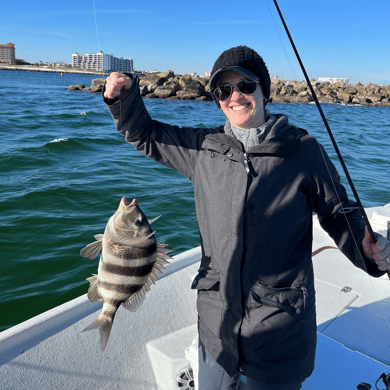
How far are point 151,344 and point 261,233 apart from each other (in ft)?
5.93

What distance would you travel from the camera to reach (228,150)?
1.92m

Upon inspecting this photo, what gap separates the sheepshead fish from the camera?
1.83m

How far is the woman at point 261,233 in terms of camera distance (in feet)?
5.94

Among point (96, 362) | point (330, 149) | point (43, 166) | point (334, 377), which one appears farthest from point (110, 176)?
point (330, 149)

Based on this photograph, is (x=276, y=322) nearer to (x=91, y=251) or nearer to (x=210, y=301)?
(x=210, y=301)

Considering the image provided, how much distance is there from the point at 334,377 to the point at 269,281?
139cm

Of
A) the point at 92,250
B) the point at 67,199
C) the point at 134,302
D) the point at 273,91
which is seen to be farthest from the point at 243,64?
the point at 273,91

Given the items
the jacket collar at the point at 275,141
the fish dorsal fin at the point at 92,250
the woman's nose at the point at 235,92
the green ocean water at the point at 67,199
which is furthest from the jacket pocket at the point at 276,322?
the green ocean water at the point at 67,199

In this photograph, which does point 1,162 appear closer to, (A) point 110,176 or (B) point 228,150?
(A) point 110,176

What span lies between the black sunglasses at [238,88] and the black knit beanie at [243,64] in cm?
4

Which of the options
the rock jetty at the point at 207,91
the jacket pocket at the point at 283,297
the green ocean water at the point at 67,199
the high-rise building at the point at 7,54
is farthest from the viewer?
the high-rise building at the point at 7,54

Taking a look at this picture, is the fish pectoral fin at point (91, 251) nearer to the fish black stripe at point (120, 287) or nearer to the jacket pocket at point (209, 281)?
the fish black stripe at point (120, 287)

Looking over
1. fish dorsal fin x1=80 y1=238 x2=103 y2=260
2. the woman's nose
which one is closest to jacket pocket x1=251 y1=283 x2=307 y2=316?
fish dorsal fin x1=80 y1=238 x2=103 y2=260

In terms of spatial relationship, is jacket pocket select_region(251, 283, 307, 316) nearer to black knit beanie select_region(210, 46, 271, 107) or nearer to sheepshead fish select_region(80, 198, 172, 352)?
sheepshead fish select_region(80, 198, 172, 352)
